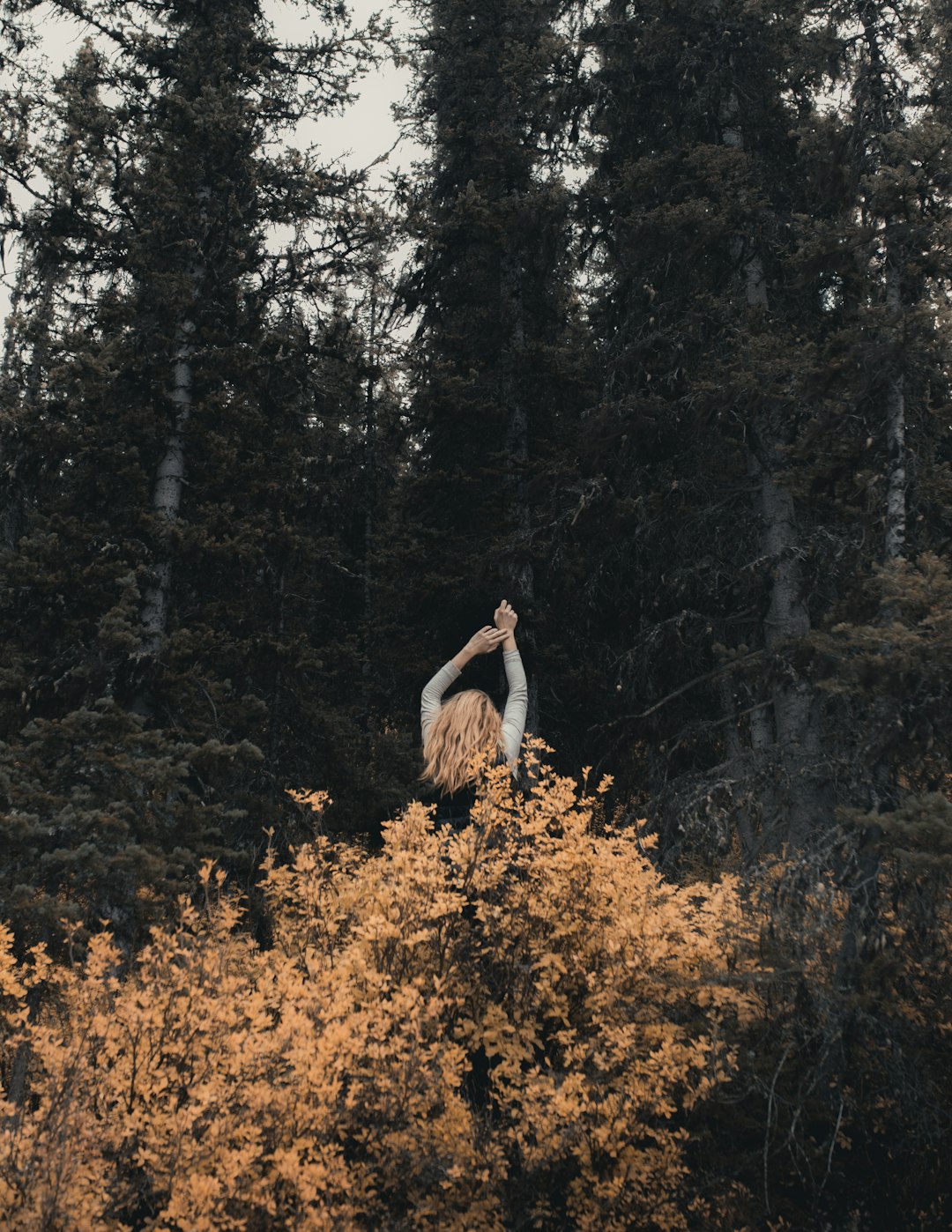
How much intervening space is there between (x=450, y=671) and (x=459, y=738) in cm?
36

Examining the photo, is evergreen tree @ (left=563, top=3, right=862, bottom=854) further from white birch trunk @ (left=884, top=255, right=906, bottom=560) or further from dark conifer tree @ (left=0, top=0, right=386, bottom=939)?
dark conifer tree @ (left=0, top=0, right=386, bottom=939)

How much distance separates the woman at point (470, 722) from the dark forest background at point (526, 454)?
6.44 feet

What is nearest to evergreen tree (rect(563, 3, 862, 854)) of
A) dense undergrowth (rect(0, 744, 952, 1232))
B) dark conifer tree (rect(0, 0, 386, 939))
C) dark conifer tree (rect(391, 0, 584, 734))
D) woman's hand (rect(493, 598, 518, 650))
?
dark conifer tree (rect(391, 0, 584, 734))

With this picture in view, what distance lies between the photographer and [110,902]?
23.6 ft

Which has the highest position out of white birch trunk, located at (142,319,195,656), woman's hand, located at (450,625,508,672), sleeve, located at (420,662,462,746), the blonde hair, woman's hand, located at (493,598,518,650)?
white birch trunk, located at (142,319,195,656)

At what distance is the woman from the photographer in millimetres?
4816

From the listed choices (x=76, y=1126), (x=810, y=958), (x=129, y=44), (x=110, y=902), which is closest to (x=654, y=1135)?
(x=810, y=958)

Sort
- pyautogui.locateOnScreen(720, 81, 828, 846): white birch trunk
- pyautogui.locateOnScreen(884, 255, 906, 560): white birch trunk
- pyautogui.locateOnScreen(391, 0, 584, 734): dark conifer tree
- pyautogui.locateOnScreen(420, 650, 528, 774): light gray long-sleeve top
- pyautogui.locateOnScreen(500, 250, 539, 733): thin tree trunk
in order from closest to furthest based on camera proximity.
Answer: pyautogui.locateOnScreen(420, 650, 528, 774): light gray long-sleeve top, pyautogui.locateOnScreen(884, 255, 906, 560): white birch trunk, pyautogui.locateOnScreen(720, 81, 828, 846): white birch trunk, pyautogui.locateOnScreen(500, 250, 539, 733): thin tree trunk, pyautogui.locateOnScreen(391, 0, 584, 734): dark conifer tree

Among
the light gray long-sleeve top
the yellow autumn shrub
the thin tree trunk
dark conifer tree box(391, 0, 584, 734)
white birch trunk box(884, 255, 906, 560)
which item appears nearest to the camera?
the yellow autumn shrub

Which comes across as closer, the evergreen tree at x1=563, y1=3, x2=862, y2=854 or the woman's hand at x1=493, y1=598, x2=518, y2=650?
the woman's hand at x1=493, y1=598, x2=518, y2=650

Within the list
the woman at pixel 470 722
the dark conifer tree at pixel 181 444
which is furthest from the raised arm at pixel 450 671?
the dark conifer tree at pixel 181 444

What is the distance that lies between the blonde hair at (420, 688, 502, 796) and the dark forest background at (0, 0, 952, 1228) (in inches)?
79.0

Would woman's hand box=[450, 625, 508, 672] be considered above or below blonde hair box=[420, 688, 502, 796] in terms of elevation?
above

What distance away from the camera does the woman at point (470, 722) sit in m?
4.82
